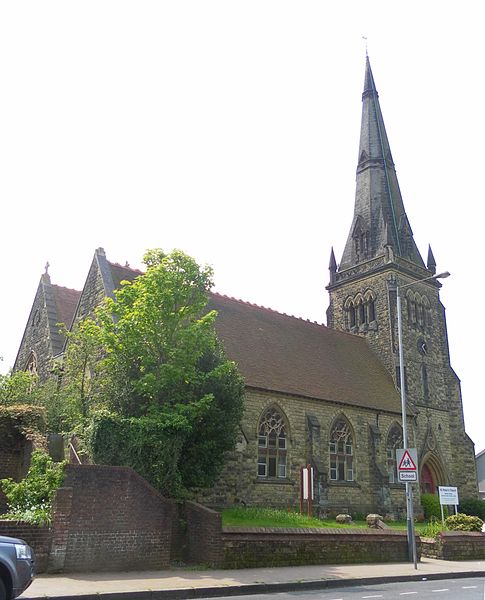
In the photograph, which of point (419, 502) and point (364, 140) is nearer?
point (419, 502)

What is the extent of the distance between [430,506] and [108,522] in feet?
72.6

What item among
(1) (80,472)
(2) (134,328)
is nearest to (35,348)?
(2) (134,328)

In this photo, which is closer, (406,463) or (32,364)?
(406,463)

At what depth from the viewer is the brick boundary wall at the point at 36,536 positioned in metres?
11.3

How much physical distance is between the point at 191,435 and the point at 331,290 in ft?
79.1

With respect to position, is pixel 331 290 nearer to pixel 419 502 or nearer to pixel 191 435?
pixel 419 502

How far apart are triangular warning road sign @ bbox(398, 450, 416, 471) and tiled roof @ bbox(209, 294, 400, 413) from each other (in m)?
8.14

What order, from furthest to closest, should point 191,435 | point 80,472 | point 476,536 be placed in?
point 476,536 → point 191,435 → point 80,472

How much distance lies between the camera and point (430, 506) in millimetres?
30125

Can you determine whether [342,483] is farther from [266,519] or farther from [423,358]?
[423,358]

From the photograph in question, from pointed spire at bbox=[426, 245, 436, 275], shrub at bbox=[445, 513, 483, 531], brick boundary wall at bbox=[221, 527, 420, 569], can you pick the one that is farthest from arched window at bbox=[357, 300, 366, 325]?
brick boundary wall at bbox=[221, 527, 420, 569]

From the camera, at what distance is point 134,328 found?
1695 cm

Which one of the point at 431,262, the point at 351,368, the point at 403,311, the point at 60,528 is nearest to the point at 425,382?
the point at 403,311

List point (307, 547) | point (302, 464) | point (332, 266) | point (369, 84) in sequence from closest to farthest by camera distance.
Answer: point (307, 547)
point (302, 464)
point (332, 266)
point (369, 84)
